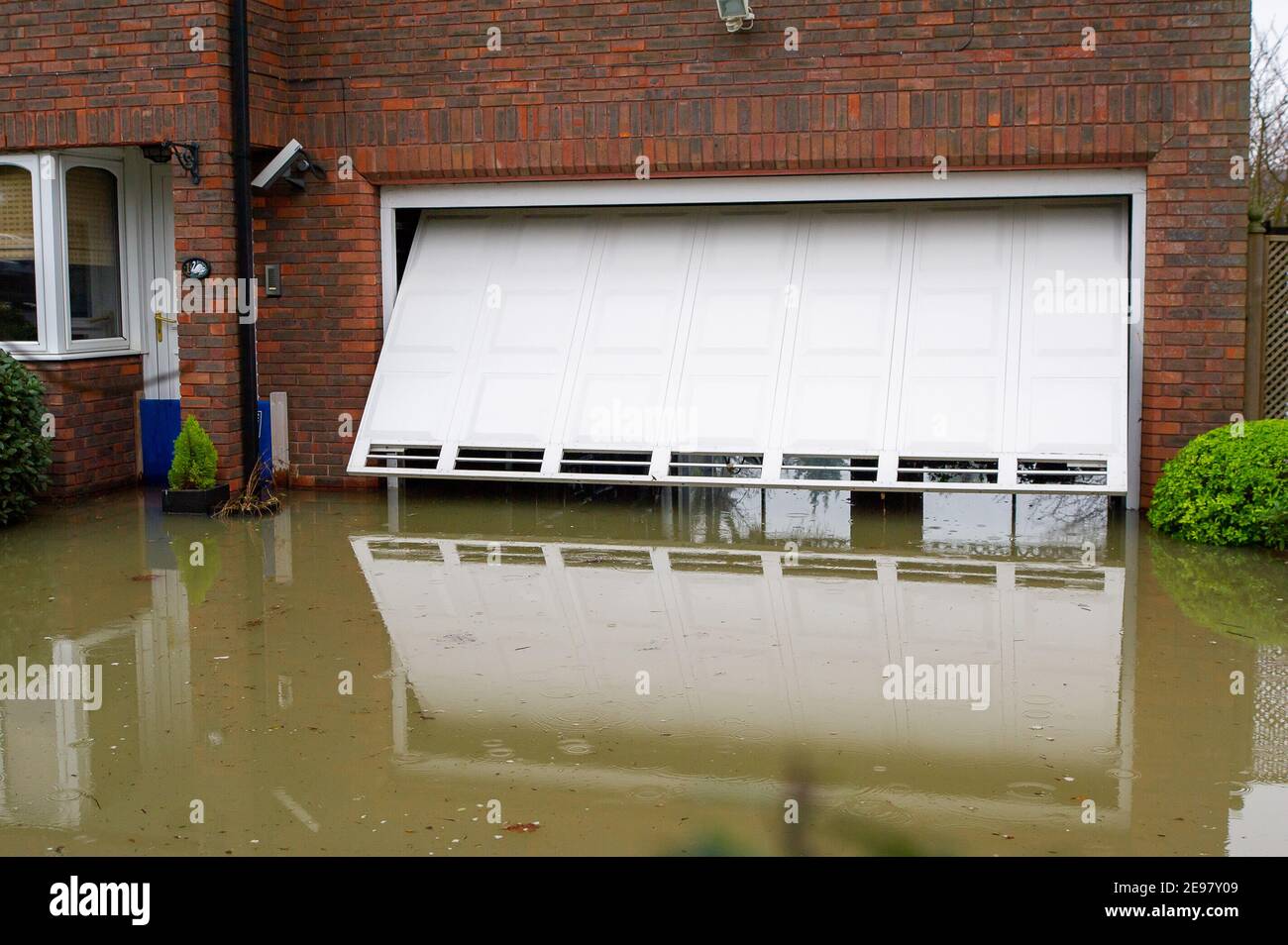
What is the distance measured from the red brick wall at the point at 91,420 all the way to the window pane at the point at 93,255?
324 millimetres

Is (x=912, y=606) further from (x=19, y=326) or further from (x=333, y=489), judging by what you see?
(x=19, y=326)

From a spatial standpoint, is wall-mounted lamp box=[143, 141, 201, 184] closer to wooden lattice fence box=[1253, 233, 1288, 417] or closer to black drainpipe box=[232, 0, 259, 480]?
black drainpipe box=[232, 0, 259, 480]

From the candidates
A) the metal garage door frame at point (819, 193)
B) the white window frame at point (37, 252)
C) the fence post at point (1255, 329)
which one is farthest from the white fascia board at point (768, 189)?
the white window frame at point (37, 252)

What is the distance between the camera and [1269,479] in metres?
8.19

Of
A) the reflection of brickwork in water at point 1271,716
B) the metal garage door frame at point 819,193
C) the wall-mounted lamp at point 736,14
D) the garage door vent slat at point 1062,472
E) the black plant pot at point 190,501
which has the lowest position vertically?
the reflection of brickwork in water at point 1271,716

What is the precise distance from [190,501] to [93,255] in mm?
2660

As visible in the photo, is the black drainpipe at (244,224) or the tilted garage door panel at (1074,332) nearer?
the tilted garage door panel at (1074,332)

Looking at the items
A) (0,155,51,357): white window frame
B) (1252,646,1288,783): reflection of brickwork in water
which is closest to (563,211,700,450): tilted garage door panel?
(0,155,51,357): white window frame

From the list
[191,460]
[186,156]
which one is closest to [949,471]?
[191,460]

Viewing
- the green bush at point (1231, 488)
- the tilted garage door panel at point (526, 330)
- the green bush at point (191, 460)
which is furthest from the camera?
the tilted garage door panel at point (526, 330)

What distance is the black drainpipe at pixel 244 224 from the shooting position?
1005cm

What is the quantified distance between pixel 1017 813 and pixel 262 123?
8149 mm

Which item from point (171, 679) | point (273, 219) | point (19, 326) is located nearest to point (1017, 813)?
point (171, 679)

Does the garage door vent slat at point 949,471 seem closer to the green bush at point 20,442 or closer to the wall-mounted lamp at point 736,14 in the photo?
the wall-mounted lamp at point 736,14
